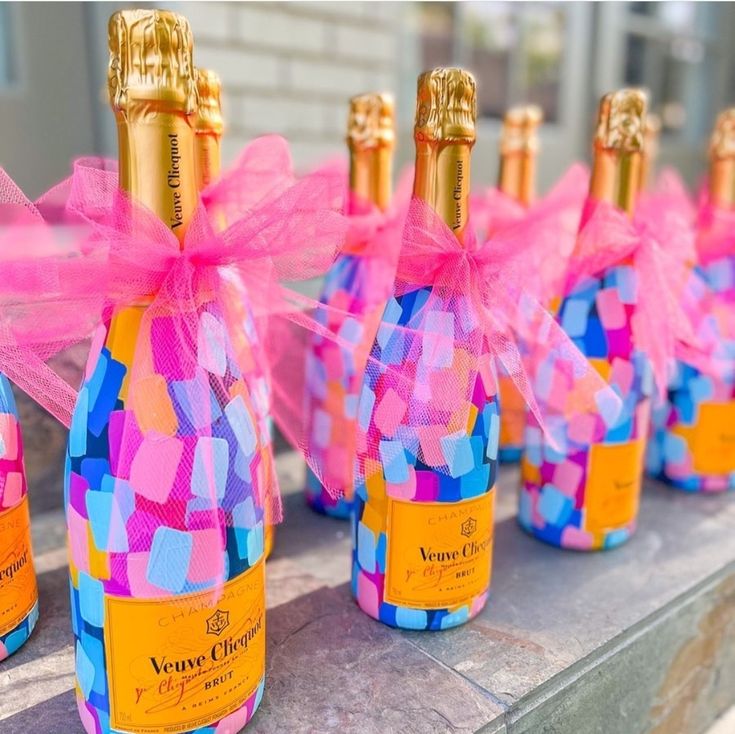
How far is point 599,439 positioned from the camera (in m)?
0.60

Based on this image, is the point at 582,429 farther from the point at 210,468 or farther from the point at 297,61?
the point at 297,61

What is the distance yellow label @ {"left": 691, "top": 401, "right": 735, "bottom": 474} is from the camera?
28.9 inches

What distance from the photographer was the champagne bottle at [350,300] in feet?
1.92

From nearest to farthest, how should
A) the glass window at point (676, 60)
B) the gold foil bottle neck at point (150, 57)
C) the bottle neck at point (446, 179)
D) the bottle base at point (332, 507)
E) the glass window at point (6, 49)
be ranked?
1. the gold foil bottle neck at point (150, 57)
2. the bottle neck at point (446, 179)
3. the bottle base at point (332, 507)
4. the glass window at point (6, 49)
5. the glass window at point (676, 60)

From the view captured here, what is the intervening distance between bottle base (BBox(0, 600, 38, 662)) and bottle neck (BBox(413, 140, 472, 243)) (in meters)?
0.39

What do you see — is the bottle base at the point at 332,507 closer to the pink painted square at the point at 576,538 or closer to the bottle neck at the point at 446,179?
the pink painted square at the point at 576,538

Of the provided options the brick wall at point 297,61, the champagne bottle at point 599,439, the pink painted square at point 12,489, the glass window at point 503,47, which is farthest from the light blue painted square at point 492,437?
the glass window at point 503,47

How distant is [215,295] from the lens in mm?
401

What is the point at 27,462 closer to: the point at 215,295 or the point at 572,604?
the point at 215,295

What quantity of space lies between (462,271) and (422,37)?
1.29m

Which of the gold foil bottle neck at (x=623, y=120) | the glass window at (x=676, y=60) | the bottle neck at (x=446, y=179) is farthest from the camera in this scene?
the glass window at (x=676, y=60)

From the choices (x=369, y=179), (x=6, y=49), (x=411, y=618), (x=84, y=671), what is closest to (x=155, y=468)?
(x=84, y=671)

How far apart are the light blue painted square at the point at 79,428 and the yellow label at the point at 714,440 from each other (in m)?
0.60

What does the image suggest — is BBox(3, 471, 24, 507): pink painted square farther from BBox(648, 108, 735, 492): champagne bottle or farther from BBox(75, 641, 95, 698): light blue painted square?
BBox(648, 108, 735, 492): champagne bottle
